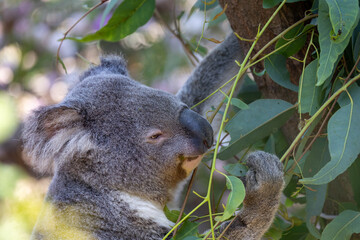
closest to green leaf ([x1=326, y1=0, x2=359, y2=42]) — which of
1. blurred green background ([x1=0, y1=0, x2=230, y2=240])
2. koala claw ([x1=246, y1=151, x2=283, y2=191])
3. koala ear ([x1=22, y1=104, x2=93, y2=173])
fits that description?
koala claw ([x1=246, y1=151, x2=283, y2=191])

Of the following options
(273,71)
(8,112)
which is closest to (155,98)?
(273,71)

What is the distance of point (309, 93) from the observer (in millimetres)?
1744

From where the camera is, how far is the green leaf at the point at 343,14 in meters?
1.54

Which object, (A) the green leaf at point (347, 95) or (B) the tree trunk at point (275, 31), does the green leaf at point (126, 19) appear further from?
(A) the green leaf at point (347, 95)

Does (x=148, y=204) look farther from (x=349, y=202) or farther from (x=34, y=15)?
(x=34, y=15)

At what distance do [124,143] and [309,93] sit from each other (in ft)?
2.88

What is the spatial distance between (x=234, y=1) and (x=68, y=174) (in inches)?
44.3

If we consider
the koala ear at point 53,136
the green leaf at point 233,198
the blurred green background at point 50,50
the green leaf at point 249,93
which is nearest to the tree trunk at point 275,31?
the green leaf at point 249,93

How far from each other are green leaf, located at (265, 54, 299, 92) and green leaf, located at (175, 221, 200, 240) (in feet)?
2.36

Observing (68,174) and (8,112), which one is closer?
(8,112)

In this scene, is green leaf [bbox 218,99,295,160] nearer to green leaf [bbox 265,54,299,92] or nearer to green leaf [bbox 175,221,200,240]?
green leaf [bbox 265,54,299,92]

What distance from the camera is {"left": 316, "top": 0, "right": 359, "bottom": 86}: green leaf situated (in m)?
1.58

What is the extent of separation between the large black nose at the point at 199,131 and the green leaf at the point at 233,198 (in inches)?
17.0

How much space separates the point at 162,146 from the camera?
2.13 meters
